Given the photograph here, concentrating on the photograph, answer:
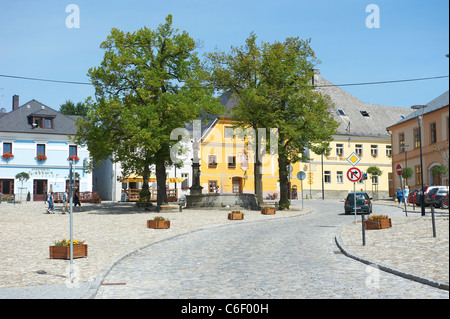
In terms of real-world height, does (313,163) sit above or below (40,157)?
below

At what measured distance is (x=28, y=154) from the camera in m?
55.7

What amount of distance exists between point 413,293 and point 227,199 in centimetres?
2882

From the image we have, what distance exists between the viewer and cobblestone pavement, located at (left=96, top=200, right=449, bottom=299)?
888cm

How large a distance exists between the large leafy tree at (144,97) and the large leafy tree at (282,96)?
3.36 m

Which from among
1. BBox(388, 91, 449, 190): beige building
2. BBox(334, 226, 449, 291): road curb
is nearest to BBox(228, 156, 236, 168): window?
BBox(388, 91, 449, 190): beige building

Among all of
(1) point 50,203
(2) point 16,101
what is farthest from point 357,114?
(1) point 50,203

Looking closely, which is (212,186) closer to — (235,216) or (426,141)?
(426,141)

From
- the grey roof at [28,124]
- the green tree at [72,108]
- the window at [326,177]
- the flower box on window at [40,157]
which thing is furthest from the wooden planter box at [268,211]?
the green tree at [72,108]

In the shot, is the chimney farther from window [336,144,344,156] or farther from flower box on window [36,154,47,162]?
window [336,144,344,156]

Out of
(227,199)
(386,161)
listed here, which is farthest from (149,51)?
(386,161)

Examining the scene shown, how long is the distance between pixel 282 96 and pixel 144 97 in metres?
10.4

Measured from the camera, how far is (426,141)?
50.4 meters

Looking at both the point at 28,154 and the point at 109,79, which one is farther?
the point at 28,154
